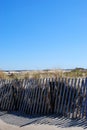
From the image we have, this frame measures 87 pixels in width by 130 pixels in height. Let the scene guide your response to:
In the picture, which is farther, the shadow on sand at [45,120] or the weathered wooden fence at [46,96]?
the weathered wooden fence at [46,96]

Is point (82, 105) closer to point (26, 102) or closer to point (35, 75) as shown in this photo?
point (26, 102)

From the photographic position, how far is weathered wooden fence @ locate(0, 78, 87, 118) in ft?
37.4

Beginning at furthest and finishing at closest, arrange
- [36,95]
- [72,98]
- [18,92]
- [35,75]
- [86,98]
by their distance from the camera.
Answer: [35,75]
[18,92]
[36,95]
[72,98]
[86,98]

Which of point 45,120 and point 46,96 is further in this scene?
point 46,96

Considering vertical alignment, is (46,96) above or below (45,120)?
above

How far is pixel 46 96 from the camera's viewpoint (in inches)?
502

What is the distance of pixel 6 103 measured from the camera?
48.9ft

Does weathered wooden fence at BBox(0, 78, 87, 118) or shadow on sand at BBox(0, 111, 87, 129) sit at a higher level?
weathered wooden fence at BBox(0, 78, 87, 118)

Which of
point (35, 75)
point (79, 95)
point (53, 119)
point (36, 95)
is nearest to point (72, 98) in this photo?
point (79, 95)

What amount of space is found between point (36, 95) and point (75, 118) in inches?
107

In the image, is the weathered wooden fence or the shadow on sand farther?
the weathered wooden fence

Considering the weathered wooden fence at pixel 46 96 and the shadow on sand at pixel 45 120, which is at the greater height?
the weathered wooden fence at pixel 46 96

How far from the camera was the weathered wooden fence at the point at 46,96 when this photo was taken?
11.4 m

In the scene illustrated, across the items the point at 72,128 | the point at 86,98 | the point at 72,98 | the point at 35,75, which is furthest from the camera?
the point at 35,75
